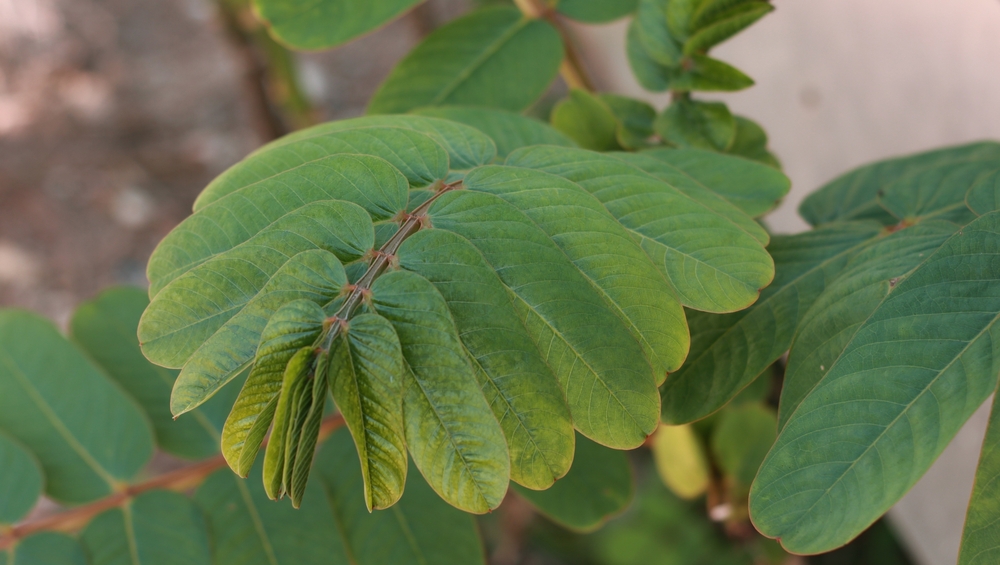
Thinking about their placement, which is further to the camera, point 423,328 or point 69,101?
point 69,101

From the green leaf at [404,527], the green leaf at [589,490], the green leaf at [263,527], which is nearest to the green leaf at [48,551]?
the green leaf at [263,527]

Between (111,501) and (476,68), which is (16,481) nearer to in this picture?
(111,501)

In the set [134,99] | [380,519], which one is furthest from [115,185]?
[380,519]

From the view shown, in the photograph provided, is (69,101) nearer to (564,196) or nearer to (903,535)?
(564,196)

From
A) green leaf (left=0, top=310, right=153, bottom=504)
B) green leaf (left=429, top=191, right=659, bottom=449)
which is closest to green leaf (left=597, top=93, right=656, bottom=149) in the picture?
green leaf (left=429, top=191, right=659, bottom=449)

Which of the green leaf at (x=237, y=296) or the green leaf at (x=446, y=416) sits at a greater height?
the green leaf at (x=237, y=296)

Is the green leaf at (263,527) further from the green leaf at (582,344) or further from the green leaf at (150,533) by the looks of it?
the green leaf at (582,344)

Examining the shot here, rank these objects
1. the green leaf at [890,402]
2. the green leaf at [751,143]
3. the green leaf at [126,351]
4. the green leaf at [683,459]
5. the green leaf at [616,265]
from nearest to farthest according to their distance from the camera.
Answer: the green leaf at [890,402], the green leaf at [616,265], the green leaf at [751,143], the green leaf at [126,351], the green leaf at [683,459]

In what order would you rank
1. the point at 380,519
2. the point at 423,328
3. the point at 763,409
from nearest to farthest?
the point at 423,328, the point at 380,519, the point at 763,409
